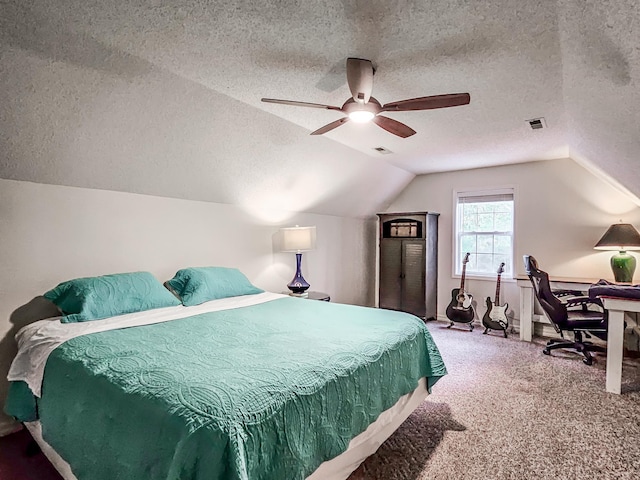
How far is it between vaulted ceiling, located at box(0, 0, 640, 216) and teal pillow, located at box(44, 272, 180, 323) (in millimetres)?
796

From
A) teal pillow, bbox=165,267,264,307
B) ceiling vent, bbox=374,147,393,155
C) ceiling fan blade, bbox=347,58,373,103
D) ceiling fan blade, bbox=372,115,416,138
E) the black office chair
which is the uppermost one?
ceiling vent, bbox=374,147,393,155

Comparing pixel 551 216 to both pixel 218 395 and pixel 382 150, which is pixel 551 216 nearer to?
pixel 382 150

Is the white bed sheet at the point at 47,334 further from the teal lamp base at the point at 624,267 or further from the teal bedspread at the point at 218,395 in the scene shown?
the teal lamp base at the point at 624,267

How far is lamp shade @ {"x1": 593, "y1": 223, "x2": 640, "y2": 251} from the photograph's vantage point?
382cm

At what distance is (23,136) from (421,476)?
10.3 feet

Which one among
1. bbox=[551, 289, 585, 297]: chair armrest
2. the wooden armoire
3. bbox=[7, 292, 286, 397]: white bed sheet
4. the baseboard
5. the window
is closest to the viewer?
bbox=[7, 292, 286, 397]: white bed sheet

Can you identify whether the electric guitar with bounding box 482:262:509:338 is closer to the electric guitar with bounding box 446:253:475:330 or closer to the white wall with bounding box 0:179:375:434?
the electric guitar with bounding box 446:253:475:330

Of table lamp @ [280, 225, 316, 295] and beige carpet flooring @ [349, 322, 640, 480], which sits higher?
table lamp @ [280, 225, 316, 295]

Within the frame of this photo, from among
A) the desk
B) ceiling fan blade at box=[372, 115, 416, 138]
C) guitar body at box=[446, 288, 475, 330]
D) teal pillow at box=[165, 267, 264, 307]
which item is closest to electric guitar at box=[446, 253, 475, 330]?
guitar body at box=[446, 288, 475, 330]

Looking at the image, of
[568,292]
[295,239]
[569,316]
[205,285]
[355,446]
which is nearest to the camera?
[355,446]

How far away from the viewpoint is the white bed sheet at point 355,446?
1.65 metres

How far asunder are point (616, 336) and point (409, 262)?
270 centimetres

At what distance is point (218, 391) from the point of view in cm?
133

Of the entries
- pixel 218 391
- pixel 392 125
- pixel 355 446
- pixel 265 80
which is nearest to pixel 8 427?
pixel 218 391
